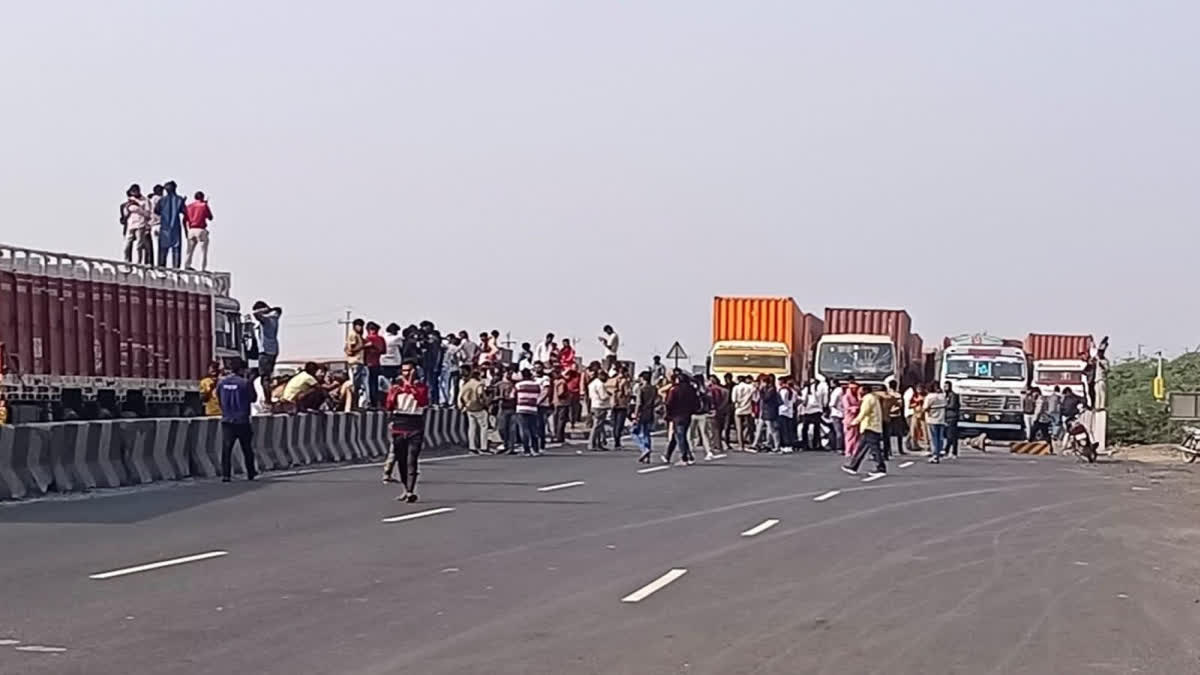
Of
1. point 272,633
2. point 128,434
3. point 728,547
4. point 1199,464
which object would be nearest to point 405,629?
point 272,633

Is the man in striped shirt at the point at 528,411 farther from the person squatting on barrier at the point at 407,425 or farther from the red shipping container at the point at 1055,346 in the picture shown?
the red shipping container at the point at 1055,346

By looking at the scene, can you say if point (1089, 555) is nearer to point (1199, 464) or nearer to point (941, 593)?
point (941, 593)

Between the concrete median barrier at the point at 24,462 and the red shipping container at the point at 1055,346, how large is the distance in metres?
51.0

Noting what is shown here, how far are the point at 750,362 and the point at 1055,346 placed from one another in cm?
2581

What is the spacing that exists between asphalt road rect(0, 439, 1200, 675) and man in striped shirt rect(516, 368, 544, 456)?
355 inches

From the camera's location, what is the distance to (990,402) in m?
49.7

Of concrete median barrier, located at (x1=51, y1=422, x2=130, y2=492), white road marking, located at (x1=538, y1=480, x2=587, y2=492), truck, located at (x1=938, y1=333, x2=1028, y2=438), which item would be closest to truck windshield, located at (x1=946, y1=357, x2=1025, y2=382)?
truck, located at (x1=938, y1=333, x2=1028, y2=438)

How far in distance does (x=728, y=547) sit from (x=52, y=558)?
6354mm

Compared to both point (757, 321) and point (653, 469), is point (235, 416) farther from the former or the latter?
point (757, 321)

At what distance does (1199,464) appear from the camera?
128ft

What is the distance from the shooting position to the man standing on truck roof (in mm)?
34438

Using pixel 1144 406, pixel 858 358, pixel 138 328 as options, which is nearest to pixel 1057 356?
pixel 1144 406

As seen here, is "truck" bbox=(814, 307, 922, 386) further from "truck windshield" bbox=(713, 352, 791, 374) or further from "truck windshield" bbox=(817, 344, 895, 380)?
"truck windshield" bbox=(713, 352, 791, 374)

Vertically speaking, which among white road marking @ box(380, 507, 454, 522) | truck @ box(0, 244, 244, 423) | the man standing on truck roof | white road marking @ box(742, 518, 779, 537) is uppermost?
the man standing on truck roof
